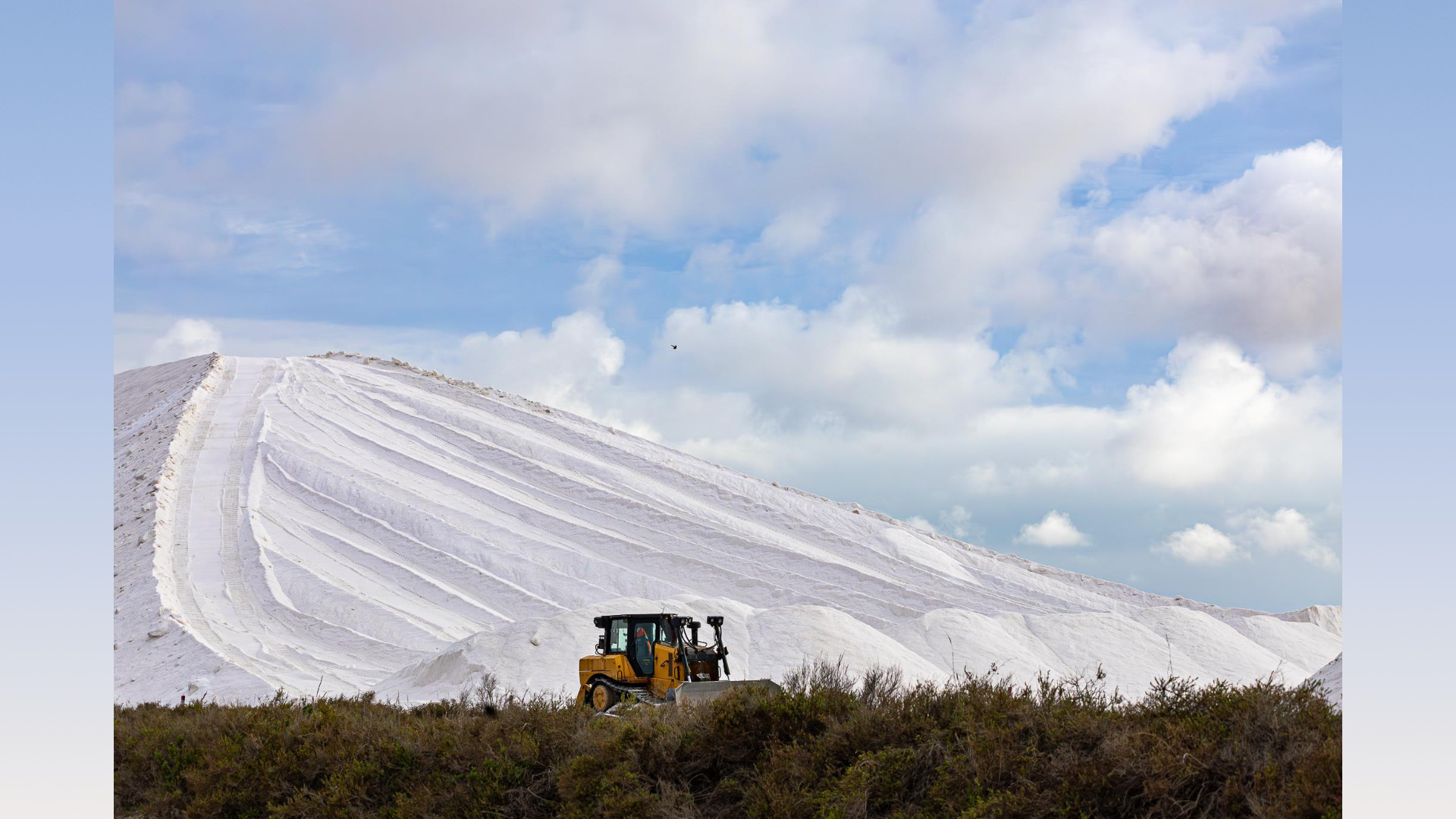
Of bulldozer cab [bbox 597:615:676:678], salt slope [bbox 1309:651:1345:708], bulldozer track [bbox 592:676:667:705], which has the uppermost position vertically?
bulldozer cab [bbox 597:615:676:678]

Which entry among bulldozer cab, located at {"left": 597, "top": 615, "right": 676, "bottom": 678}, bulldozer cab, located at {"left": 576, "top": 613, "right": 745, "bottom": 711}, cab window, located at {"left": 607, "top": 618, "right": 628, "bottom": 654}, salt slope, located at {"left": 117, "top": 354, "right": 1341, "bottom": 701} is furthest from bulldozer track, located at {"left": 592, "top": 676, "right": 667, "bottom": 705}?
Result: salt slope, located at {"left": 117, "top": 354, "right": 1341, "bottom": 701}

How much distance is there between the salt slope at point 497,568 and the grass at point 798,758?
757 cm

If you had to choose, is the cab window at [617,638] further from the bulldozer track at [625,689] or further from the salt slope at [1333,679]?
the salt slope at [1333,679]

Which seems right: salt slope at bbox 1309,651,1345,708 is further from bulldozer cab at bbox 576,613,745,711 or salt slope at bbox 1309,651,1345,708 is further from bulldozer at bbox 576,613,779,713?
bulldozer cab at bbox 576,613,745,711

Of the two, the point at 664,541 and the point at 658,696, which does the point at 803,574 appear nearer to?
the point at 664,541

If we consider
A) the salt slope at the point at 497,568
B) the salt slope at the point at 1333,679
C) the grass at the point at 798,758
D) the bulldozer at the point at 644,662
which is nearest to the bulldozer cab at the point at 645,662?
the bulldozer at the point at 644,662

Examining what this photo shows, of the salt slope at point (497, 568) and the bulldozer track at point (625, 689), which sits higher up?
the salt slope at point (497, 568)

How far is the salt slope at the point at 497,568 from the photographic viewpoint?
2542cm

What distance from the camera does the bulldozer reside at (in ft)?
51.3

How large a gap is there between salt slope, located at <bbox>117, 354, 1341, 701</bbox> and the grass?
24.8ft

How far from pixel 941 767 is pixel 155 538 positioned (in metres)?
33.9

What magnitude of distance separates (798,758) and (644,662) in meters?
8.55

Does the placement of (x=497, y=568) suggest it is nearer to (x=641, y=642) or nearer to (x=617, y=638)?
(x=617, y=638)

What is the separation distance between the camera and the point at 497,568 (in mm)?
34625
